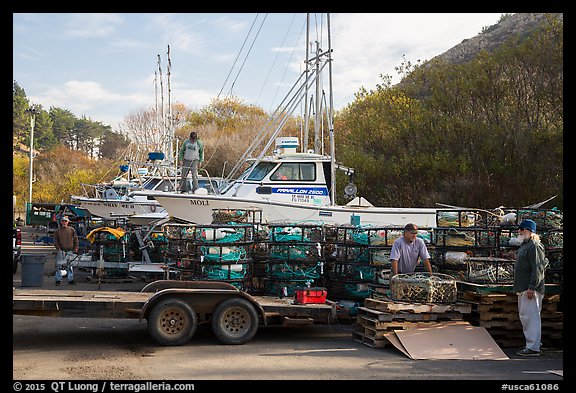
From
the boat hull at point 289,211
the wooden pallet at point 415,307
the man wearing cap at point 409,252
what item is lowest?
the wooden pallet at point 415,307

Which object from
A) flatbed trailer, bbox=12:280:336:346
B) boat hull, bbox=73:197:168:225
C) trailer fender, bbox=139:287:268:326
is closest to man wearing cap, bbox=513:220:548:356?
flatbed trailer, bbox=12:280:336:346

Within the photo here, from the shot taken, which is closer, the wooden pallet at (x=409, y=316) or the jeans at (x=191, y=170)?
the wooden pallet at (x=409, y=316)

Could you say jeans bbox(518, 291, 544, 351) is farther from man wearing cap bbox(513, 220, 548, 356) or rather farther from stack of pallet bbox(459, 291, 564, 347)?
stack of pallet bbox(459, 291, 564, 347)

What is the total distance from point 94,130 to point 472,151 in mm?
83556

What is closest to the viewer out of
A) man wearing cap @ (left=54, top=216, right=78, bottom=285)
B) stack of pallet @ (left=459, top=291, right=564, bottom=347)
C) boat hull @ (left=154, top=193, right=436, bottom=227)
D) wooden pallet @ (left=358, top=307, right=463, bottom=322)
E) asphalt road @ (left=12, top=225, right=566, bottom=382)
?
asphalt road @ (left=12, top=225, right=566, bottom=382)

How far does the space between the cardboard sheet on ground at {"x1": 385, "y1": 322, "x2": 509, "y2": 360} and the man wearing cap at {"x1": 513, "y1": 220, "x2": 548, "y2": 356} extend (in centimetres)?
60

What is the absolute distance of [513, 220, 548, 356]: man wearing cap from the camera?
9.89m

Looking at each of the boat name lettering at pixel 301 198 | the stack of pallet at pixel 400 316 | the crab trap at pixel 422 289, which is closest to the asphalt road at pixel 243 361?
the stack of pallet at pixel 400 316

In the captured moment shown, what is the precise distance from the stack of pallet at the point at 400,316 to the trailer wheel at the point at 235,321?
1896 mm

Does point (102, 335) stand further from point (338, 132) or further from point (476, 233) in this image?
point (338, 132)

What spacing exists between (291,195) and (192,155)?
10.6 ft

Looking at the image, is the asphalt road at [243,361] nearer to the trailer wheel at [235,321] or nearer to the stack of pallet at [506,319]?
the trailer wheel at [235,321]

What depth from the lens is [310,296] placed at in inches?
427

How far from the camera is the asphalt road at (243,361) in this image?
822cm
